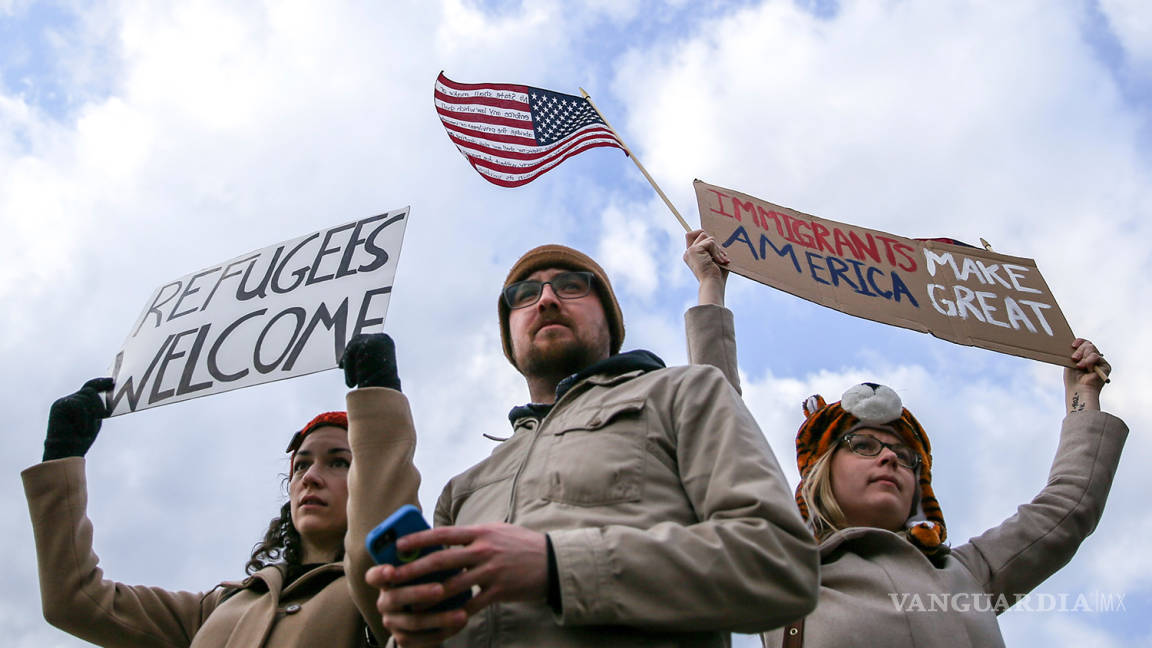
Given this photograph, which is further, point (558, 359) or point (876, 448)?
point (876, 448)

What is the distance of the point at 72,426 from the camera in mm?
3842

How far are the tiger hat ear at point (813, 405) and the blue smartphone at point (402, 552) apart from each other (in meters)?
2.53

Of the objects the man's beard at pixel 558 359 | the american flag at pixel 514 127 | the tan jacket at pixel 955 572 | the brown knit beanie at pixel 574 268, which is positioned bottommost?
the tan jacket at pixel 955 572

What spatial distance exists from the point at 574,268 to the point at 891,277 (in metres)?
2.23

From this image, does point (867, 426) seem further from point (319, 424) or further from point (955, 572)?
point (319, 424)

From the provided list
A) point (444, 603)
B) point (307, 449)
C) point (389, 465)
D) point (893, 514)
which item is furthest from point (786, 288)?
point (444, 603)

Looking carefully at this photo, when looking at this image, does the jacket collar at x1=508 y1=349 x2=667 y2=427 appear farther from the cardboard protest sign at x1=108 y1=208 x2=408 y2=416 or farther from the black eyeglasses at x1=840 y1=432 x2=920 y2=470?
the black eyeglasses at x1=840 y1=432 x2=920 y2=470

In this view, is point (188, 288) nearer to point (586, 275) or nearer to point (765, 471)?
point (586, 275)

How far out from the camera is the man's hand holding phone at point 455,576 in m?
1.97

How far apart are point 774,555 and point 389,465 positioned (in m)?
1.01

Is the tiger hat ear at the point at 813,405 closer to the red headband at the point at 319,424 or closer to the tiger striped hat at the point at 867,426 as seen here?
the tiger striped hat at the point at 867,426

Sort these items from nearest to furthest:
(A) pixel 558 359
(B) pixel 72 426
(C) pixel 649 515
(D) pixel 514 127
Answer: (C) pixel 649 515, (A) pixel 558 359, (B) pixel 72 426, (D) pixel 514 127

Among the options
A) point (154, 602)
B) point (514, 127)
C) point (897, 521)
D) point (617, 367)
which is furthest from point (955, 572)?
point (514, 127)

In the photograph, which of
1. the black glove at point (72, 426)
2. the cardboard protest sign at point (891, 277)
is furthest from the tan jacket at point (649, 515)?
the cardboard protest sign at point (891, 277)
